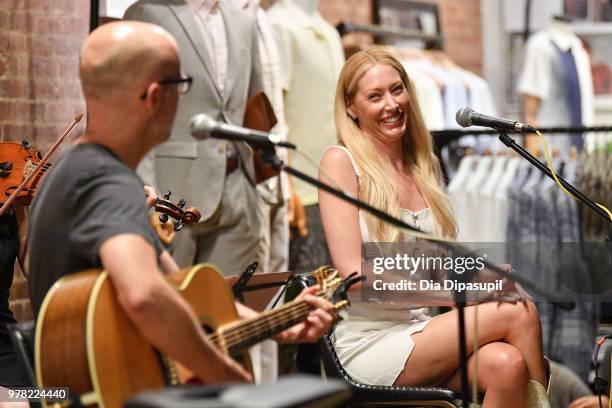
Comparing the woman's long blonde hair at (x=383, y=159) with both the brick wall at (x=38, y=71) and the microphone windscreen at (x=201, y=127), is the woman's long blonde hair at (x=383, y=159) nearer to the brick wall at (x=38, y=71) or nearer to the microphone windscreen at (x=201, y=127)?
the microphone windscreen at (x=201, y=127)

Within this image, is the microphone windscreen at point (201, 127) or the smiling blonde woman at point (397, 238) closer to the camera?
the microphone windscreen at point (201, 127)

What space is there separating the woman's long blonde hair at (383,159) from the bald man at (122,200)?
1.11 meters

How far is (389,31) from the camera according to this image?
22.2ft

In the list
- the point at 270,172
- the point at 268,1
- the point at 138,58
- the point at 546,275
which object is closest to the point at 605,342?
the point at 546,275

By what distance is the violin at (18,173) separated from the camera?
297cm

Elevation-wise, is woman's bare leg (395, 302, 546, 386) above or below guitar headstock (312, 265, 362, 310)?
below

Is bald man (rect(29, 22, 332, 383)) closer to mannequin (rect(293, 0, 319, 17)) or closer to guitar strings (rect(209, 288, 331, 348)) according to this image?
guitar strings (rect(209, 288, 331, 348))

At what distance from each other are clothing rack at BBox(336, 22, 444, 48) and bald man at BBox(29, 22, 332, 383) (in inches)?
158

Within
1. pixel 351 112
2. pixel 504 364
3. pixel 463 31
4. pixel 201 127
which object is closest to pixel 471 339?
pixel 504 364

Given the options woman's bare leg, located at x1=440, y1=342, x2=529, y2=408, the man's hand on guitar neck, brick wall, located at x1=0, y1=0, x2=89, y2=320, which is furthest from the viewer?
brick wall, located at x1=0, y1=0, x2=89, y2=320

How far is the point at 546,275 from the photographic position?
3.38m

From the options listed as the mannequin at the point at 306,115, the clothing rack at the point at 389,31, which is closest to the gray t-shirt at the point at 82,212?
the mannequin at the point at 306,115

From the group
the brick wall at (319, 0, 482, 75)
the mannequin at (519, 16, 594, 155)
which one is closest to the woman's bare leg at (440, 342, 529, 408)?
the mannequin at (519, 16, 594, 155)

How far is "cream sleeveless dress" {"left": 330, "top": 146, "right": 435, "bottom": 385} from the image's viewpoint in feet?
9.75
